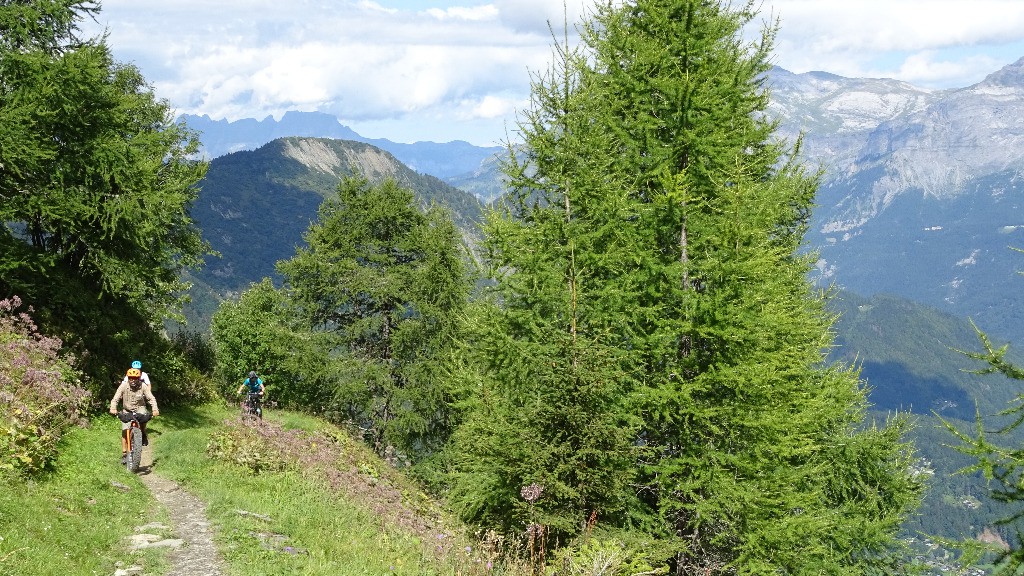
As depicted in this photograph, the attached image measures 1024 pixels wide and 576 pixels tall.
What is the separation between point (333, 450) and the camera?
20.8m

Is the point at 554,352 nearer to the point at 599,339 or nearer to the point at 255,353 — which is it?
the point at 599,339

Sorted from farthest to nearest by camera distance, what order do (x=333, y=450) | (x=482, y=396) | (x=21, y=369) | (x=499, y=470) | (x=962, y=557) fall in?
(x=333, y=450) → (x=21, y=369) → (x=482, y=396) → (x=499, y=470) → (x=962, y=557)

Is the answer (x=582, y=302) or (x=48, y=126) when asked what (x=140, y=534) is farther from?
(x=48, y=126)

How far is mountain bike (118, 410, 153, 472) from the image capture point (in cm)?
1459

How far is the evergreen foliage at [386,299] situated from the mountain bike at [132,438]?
16.0m

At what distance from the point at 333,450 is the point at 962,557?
17.1 metres

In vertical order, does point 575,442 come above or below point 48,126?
below

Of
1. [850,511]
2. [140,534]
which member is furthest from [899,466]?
[140,534]

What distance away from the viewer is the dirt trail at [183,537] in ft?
30.1

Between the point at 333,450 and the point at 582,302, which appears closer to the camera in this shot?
the point at 582,302

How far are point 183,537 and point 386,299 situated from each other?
21845mm

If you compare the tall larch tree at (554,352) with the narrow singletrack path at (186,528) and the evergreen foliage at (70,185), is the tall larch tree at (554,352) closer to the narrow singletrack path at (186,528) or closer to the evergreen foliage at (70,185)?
the narrow singletrack path at (186,528)

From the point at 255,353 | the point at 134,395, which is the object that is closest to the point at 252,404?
the point at 134,395

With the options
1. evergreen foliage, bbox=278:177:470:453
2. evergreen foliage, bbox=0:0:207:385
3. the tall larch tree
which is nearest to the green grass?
the tall larch tree
